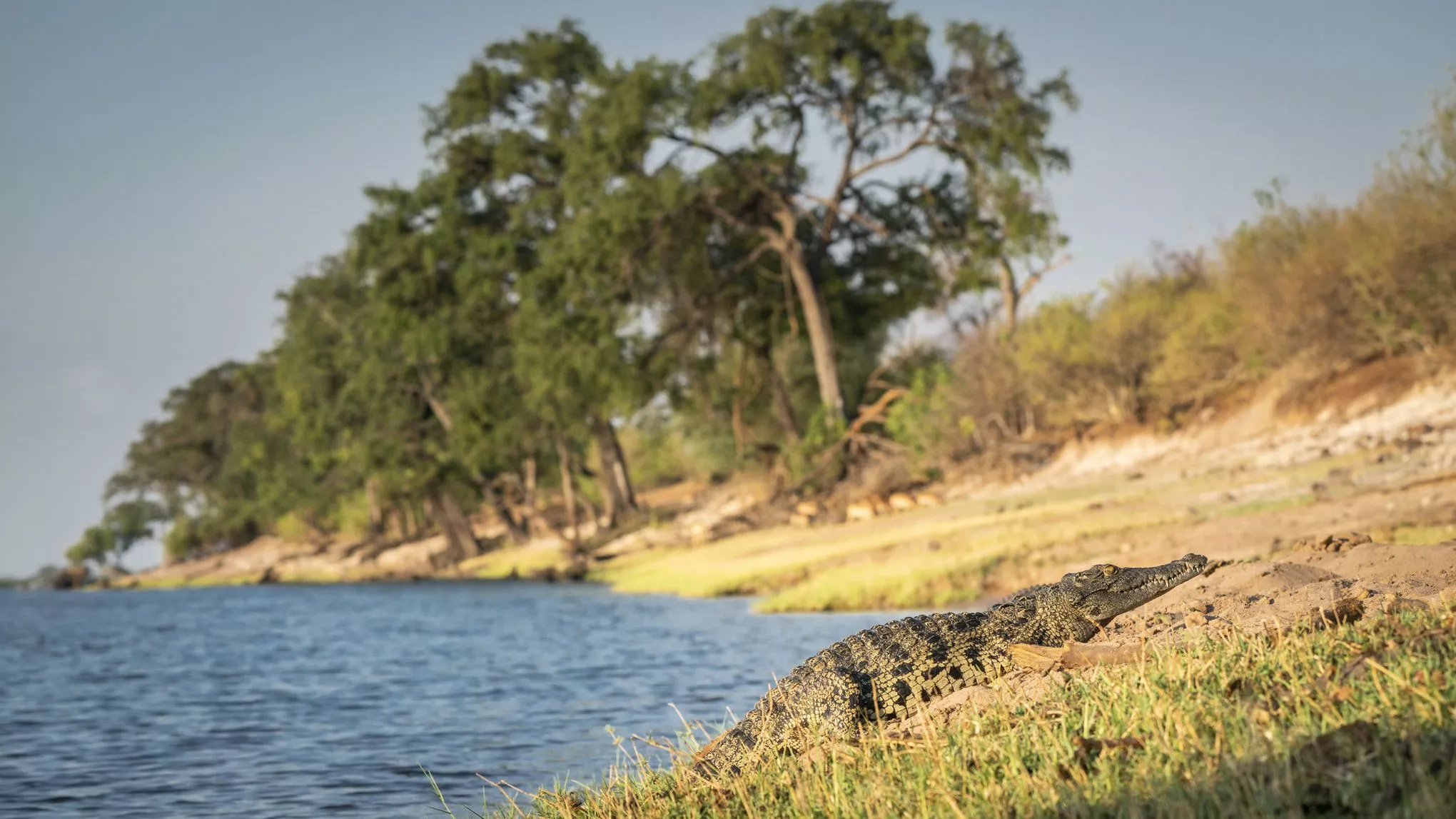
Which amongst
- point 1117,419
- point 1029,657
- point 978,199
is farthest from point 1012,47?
point 1029,657

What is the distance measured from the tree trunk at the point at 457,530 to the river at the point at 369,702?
26.1 metres

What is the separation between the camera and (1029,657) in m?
7.31

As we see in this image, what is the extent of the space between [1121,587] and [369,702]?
9658 mm

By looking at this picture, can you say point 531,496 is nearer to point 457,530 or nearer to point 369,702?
point 457,530

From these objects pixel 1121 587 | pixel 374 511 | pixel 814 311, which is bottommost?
pixel 1121 587

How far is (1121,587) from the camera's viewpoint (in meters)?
7.88

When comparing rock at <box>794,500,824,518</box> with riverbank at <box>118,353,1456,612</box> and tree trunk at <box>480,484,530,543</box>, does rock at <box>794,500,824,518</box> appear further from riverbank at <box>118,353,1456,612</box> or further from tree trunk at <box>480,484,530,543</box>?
tree trunk at <box>480,484,530,543</box>

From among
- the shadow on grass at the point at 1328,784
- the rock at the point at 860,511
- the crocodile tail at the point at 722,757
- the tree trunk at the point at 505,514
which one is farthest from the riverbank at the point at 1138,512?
the tree trunk at the point at 505,514

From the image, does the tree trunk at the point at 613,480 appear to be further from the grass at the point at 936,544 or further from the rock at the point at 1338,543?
the rock at the point at 1338,543

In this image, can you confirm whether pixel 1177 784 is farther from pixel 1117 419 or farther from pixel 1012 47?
pixel 1012 47

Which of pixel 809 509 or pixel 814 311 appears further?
pixel 814 311

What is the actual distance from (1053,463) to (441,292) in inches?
964

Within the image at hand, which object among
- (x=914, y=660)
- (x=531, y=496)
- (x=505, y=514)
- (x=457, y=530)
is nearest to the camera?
(x=914, y=660)

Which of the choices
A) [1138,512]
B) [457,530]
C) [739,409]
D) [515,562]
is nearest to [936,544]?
[1138,512]
